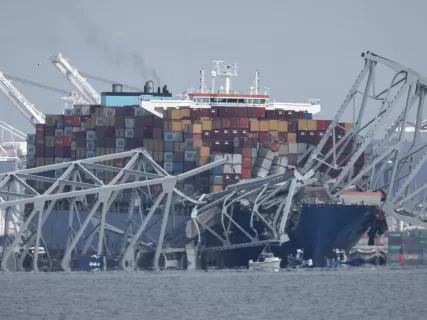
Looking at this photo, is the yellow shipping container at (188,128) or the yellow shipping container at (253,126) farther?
the yellow shipping container at (253,126)

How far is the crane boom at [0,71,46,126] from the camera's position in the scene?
15925 centimetres

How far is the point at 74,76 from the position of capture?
163875 mm

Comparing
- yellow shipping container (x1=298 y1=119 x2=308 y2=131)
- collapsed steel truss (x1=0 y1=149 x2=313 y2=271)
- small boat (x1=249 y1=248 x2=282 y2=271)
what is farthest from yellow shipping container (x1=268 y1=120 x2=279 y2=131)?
small boat (x1=249 y1=248 x2=282 y2=271)

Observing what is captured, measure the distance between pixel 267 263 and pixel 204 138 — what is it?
18160 millimetres

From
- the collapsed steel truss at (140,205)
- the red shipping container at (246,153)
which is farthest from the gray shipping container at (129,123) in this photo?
the collapsed steel truss at (140,205)

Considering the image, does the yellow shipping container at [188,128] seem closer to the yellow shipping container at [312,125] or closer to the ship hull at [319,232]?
the yellow shipping container at [312,125]

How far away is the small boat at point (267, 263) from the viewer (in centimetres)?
10219

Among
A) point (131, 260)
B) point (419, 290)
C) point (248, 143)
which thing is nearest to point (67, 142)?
point (248, 143)

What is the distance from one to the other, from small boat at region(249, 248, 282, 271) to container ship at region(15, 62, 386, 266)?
1652 millimetres

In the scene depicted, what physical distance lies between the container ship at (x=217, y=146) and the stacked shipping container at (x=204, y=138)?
0.07 metres

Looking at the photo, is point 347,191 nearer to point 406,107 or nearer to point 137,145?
point 406,107

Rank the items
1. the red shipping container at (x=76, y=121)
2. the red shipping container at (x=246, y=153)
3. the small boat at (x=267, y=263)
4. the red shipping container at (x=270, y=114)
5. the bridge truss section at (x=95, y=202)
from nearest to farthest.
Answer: the bridge truss section at (x=95, y=202) < the small boat at (x=267, y=263) < the red shipping container at (x=246, y=153) < the red shipping container at (x=270, y=114) < the red shipping container at (x=76, y=121)

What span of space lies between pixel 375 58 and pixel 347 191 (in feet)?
27.2

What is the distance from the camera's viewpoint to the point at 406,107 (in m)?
106
